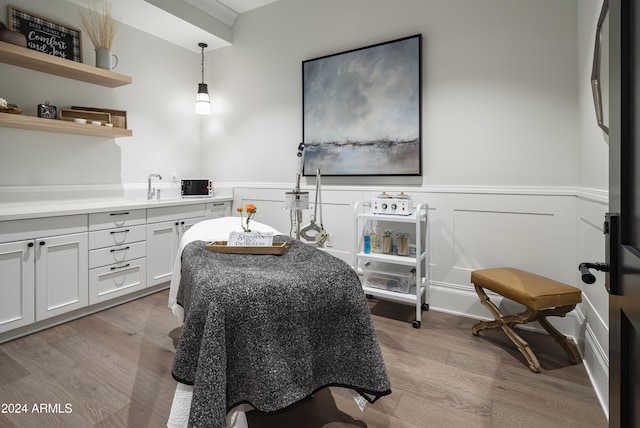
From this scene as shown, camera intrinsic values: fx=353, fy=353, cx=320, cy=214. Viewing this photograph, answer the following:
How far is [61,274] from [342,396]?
88.7 inches

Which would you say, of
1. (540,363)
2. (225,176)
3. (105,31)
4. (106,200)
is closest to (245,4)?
(105,31)

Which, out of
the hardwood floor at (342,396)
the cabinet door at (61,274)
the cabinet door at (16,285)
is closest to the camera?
the hardwood floor at (342,396)

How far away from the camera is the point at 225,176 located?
4227mm

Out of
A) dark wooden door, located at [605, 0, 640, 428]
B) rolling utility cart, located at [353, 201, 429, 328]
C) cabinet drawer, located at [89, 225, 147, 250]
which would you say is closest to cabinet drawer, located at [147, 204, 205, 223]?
cabinet drawer, located at [89, 225, 147, 250]

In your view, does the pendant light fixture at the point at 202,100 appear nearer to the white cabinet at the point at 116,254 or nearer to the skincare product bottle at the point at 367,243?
the white cabinet at the point at 116,254

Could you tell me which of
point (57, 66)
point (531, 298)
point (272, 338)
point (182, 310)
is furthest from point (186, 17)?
point (531, 298)

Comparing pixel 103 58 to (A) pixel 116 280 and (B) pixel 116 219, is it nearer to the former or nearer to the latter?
(B) pixel 116 219

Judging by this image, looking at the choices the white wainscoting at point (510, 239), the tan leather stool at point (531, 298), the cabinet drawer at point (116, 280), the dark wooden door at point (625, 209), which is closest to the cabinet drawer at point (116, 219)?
the cabinet drawer at point (116, 280)

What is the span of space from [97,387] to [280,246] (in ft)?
4.02

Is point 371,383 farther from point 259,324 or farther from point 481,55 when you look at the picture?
point 481,55

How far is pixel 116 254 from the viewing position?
2963mm

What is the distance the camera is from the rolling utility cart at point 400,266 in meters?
2.62

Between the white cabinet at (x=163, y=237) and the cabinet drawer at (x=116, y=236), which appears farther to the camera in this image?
the white cabinet at (x=163, y=237)

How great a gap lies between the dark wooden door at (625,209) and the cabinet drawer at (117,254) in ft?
10.4
